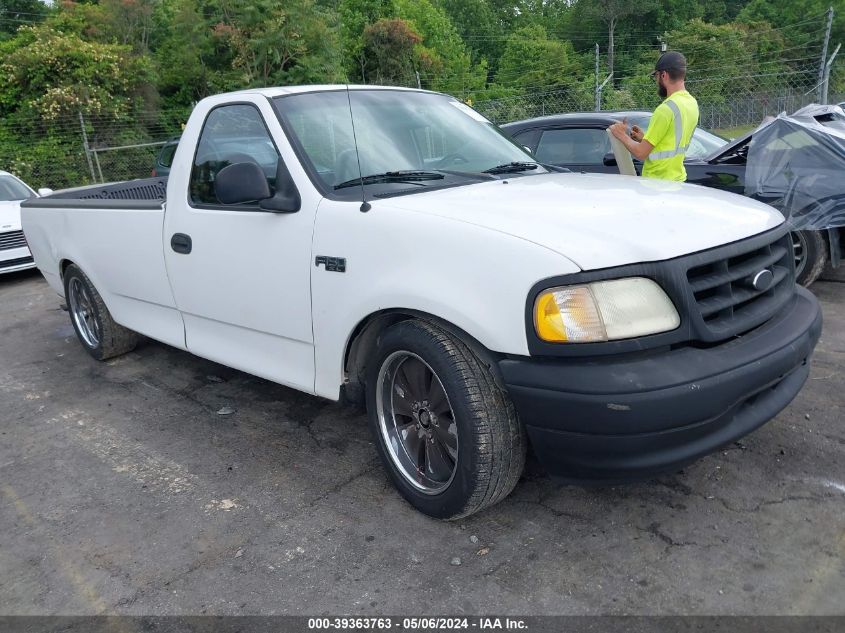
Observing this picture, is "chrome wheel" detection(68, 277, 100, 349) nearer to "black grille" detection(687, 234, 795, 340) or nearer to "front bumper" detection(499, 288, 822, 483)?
"front bumper" detection(499, 288, 822, 483)

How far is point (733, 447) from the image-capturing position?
137 inches

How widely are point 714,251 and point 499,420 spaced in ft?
3.37

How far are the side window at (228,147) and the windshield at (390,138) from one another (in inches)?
6.8

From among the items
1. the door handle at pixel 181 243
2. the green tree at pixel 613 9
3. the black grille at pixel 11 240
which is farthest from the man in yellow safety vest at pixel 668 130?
the green tree at pixel 613 9

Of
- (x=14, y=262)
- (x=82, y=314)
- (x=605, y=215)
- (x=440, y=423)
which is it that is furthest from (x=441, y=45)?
(x=440, y=423)

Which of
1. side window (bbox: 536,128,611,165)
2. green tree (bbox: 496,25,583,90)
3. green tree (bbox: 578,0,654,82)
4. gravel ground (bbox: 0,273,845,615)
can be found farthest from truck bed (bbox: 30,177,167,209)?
green tree (bbox: 578,0,654,82)

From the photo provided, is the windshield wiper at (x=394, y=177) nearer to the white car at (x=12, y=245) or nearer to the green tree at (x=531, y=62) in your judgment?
the white car at (x=12, y=245)

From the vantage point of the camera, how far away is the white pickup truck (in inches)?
98.0

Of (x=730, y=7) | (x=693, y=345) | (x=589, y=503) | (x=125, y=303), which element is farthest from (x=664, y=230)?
(x=730, y=7)

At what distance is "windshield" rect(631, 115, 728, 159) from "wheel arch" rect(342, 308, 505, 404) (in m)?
4.74

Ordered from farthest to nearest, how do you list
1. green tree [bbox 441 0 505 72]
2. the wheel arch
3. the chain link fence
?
green tree [bbox 441 0 505 72]
the chain link fence
the wheel arch

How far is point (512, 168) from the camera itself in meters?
3.83

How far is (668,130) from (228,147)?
2915mm

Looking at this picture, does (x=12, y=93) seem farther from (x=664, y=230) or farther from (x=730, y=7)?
(x=730, y=7)
